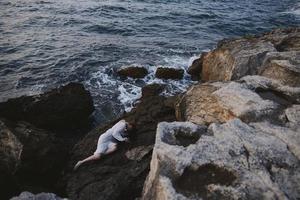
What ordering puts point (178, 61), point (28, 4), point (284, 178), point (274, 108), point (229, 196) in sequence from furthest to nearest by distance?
point (28, 4), point (178, 61), point (274, 108), point (284, 178), point (229, 196)

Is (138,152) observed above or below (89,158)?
above

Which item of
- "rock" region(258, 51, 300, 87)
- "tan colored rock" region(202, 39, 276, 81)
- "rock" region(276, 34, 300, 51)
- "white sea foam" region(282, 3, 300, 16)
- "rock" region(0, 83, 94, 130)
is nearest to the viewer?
"rock" region(258, 51, 300, 87)

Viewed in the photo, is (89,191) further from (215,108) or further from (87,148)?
(215,108)

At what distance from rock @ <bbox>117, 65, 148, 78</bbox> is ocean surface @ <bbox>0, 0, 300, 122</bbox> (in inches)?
16.0

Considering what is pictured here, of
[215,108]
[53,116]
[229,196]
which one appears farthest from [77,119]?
[229,196]

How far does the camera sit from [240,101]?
31.7ft

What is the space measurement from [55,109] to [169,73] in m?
7.88

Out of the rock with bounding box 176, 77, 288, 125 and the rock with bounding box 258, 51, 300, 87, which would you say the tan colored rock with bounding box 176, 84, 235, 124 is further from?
the rock with bounding box 258, 51, 300, 87

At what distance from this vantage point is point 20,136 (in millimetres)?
11219

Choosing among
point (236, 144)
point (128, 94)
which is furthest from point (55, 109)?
point (236, 144)

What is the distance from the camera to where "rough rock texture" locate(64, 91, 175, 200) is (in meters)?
9.48

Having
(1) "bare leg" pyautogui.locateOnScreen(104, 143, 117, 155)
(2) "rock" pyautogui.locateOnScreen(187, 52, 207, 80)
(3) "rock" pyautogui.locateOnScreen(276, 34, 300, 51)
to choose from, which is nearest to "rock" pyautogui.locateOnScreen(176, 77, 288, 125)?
(1) "bare leg" pyautogui.locateOnScreen(104, 143, 117, 155)

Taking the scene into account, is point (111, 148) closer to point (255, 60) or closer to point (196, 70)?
point (255, 60)

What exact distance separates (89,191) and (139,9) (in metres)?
27.8
